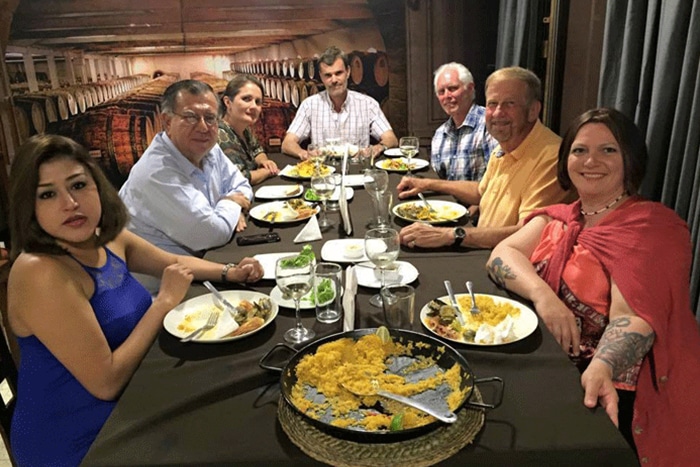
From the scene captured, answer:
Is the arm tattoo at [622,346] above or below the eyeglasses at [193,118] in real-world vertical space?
below

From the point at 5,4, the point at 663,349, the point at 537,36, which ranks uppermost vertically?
the point at 5,4

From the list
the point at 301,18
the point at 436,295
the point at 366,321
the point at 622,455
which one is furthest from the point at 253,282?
the point at 301,18

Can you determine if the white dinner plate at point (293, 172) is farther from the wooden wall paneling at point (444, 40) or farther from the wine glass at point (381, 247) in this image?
the wooden wall paneling at point (444, 40)

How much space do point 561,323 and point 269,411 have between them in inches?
29.6

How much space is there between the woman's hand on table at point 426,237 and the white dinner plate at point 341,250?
0.53 ft

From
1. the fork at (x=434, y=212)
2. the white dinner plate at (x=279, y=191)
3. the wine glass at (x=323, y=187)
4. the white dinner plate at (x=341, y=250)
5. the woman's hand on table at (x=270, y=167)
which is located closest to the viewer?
the white dinner plate at (x=341, y=250)

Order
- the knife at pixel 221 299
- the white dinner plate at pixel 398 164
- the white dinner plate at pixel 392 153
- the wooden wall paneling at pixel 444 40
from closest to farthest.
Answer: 1. the knife at pixel 221 299
2. the white dinner plate at pixel 398 164
3. the white dinner plate at pixel 392 153
4. the wooden wall paneling at pixel 444 40

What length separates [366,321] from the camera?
1397mm

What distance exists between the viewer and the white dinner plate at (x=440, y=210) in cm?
216

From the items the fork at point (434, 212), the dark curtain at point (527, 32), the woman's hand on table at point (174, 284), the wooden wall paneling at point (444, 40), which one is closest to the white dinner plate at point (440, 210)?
the fork at point (434, 212)

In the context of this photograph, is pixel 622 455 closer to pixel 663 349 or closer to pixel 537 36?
pixel 663 349

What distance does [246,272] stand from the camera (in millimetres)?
1644

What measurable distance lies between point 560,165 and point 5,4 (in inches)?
186

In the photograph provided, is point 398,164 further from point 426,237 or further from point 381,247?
A: point 381,247
